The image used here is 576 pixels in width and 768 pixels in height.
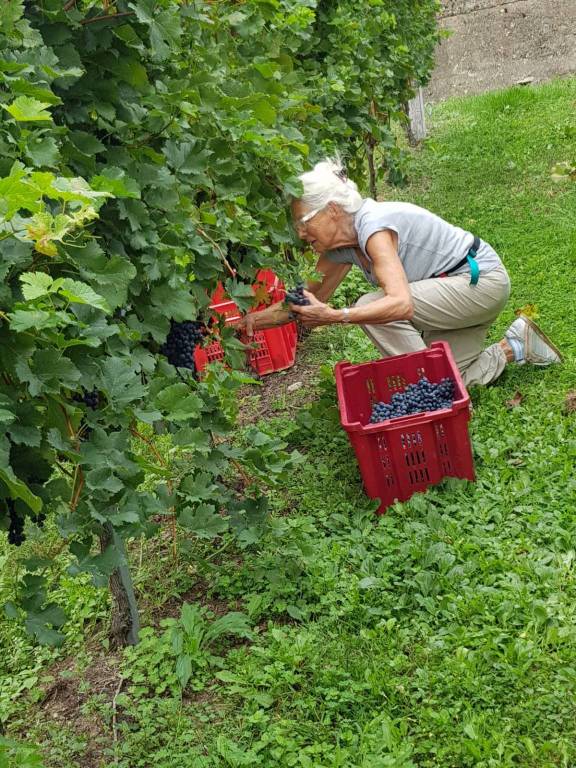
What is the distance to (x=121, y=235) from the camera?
2555 millimetres

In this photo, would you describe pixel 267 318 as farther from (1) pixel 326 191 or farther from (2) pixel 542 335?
(2) pixel 542 335

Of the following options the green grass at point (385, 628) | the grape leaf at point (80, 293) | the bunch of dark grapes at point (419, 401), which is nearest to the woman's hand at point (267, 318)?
the bunch of dark grapes at point (419, 401)

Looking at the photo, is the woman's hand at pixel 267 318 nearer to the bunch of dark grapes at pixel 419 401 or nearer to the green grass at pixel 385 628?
the bunch of dark grapes at pixel 419 401

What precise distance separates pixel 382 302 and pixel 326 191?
530 mm

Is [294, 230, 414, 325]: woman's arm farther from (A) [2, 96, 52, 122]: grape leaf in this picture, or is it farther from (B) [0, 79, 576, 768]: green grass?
(A) [2, 96, 52, 122]: grape leaf

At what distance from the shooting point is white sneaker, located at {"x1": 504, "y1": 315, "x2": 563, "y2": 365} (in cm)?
462

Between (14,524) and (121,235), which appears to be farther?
(121,235)

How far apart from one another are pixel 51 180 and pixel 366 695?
1.81 metres

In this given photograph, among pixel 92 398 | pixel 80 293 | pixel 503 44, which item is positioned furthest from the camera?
pixel 503 44

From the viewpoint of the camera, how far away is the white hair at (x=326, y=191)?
155 inches

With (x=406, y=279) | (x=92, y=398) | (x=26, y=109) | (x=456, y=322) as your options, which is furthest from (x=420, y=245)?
(x=26, y=109)

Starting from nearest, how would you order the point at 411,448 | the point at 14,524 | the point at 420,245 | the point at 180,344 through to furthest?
the point at 14,524, the point at 180,344, the point at 411,448, the point at 420,245

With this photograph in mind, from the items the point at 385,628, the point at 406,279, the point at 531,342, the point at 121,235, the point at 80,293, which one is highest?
the point at 80,293

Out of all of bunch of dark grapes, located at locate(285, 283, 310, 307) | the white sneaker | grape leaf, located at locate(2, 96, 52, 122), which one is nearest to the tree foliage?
grape leaf, located at locate(2, 96, 52, 122)
